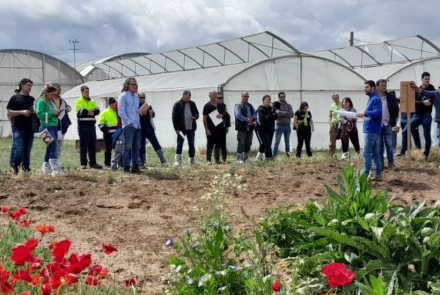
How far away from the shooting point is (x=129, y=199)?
26.7 feet

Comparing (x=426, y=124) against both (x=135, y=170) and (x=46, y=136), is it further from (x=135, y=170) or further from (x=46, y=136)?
(x=46, y=136)

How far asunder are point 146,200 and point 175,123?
4607mm

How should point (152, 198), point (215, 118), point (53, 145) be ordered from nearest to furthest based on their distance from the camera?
1. point (152, 198)
2. point (53, 145)
3. point (215, 118)

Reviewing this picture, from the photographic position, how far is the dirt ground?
555cm

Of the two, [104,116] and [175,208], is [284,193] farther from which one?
[104,116]

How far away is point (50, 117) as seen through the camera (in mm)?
10047

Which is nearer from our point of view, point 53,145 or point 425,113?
point 53,145

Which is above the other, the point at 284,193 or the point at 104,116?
the point at 104,116

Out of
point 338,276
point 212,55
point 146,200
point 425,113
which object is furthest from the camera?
point 212,55

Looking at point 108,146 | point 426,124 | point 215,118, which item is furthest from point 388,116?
point 108,146

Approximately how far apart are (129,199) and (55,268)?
5.32 metres

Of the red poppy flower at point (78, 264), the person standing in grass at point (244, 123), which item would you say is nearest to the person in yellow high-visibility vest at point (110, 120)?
the person standing in grass at point (244, 123)

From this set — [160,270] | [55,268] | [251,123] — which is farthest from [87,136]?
[55,268]

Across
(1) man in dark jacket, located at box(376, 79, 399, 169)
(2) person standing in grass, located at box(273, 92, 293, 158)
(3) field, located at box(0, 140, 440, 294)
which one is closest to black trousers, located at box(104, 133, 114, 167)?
(3) field, located at box(0, 140, 440, 294)
